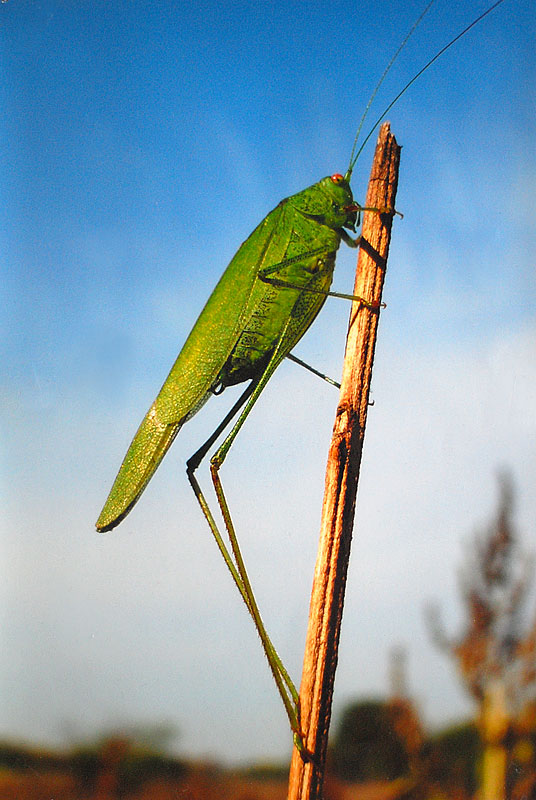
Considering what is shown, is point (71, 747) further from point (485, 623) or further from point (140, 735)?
point (485, 623)

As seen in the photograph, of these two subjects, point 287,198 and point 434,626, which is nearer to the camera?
point 287,198

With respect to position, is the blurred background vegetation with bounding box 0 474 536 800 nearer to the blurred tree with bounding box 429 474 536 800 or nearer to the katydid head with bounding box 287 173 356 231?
the blurred tree with bounding box 429 474 536 800

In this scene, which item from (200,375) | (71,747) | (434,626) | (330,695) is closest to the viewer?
(330,695)

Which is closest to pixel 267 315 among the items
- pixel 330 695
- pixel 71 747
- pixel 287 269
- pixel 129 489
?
pixel 287 269

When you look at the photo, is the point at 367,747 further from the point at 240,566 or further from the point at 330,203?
the point at 330,203

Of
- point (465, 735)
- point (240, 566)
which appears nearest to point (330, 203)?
point (240, 566)

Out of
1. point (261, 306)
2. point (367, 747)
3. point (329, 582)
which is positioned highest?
point (261, 306)

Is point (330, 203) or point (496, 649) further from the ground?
point (330, 203)

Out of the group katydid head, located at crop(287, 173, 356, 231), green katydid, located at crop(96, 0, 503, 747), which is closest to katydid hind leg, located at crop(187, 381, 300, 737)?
green katydid, located at crop(96, 0, 503, 747)

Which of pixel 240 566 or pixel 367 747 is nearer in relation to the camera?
pixel 240 566
